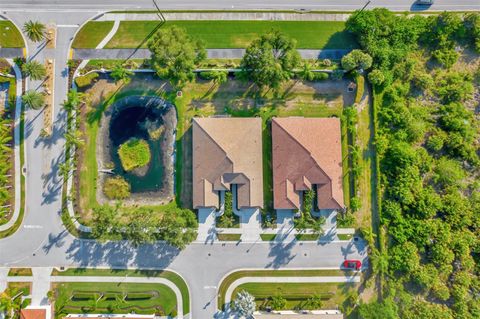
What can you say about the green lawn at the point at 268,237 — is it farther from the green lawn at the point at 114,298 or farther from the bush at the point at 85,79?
the bush at the point at 85,79

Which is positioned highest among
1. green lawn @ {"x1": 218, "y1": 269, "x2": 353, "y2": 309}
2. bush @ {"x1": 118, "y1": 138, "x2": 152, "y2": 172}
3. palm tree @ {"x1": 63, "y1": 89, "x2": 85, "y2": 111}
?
palm tree @ {"x1": 63, "y1": 89, "x2": 85, "y2": 111}

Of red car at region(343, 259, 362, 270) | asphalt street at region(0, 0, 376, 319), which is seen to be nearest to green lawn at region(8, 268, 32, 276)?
asphalt street at region(0, 0, 376, 319)

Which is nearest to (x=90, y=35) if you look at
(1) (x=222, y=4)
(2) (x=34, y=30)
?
(2) (x=34, y=30)

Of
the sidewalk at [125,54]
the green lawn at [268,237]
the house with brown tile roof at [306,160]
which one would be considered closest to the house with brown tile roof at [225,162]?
the house with brown tile roof at [306,160]

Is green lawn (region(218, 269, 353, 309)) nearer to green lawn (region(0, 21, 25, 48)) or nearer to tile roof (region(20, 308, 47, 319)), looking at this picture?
tile roof (region(20, 308, 47, 319))

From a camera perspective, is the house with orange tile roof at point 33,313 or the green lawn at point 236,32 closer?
the house with orange tile roof at point 33,313
